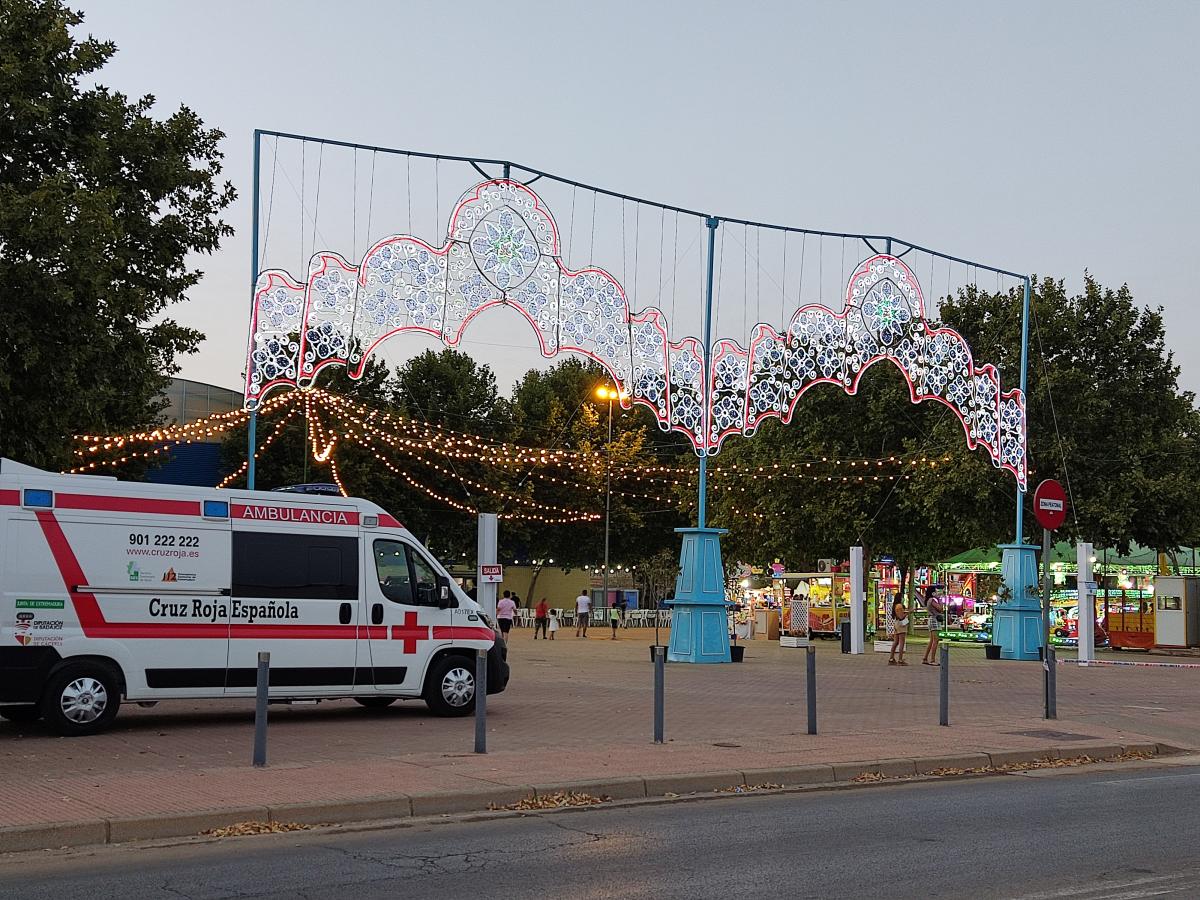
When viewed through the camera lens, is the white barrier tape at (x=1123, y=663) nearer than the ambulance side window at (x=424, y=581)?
No

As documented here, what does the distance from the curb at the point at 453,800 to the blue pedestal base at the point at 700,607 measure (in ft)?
44.8

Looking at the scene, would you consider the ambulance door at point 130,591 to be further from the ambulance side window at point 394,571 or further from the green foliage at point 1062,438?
the green foliage at point 1062,438

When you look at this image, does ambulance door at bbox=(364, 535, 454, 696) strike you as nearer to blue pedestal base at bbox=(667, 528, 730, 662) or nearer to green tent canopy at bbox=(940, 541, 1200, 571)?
blue pedestal base at bbox=(667, 528, 730, 662)

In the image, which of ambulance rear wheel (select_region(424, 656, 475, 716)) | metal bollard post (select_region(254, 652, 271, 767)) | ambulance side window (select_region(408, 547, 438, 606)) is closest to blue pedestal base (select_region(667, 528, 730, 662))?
ambulance rear wheel (select_region(424, 656, 475, 716))

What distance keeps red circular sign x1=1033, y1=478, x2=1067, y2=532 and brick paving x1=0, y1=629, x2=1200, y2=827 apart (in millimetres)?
2453

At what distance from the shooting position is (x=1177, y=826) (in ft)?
31.1

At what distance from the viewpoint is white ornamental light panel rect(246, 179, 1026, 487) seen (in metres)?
21.5

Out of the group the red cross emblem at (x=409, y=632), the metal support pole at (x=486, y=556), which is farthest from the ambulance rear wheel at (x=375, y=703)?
the metal support pole at (x=486, y=556)

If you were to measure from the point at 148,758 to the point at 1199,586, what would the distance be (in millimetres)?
32677

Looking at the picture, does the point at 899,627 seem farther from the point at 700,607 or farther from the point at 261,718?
the point at 261,718

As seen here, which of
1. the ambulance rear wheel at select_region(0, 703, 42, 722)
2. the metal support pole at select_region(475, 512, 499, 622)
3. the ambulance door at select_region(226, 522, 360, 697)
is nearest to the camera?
the ambulance rear wheel at select_region(0, 703, 42, 722)

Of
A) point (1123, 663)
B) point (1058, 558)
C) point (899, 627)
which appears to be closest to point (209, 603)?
point (899, 627)

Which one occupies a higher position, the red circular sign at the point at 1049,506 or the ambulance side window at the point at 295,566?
the red circular sign at the point at 1049,506

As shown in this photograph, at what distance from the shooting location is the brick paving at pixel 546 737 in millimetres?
10383
